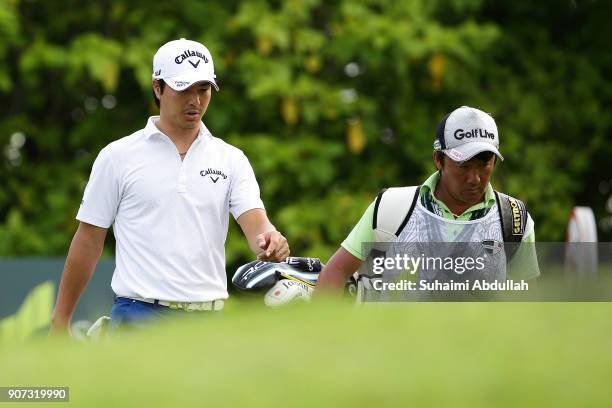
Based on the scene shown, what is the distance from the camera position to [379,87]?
50.1 ft

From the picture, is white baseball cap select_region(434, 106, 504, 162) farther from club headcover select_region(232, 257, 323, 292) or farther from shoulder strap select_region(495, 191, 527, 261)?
club headcover select_region(232, 257, 323, 292)

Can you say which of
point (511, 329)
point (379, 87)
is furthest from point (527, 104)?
point (511, 329)

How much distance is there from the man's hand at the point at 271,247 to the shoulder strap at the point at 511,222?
0.95 m

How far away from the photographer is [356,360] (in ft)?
15.9

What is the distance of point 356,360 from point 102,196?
2018mm

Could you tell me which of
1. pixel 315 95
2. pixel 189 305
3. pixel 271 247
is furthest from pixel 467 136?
pixel 315 95

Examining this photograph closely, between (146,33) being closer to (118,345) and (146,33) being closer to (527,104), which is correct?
(527,104)

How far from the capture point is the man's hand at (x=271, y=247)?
A: 6.10 metres

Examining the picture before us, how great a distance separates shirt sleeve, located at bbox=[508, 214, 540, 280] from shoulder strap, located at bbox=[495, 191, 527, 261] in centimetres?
3

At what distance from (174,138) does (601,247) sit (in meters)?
2.30

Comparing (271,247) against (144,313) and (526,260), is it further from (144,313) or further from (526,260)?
(526,260)

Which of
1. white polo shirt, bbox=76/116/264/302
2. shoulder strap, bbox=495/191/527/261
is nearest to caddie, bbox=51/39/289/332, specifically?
white polo shirt, bbox=76/116/264/302

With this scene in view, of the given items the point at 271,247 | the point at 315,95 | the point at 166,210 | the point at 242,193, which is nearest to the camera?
the point at 271,247

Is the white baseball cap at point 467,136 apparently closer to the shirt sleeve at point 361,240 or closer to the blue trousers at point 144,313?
the shirt sleeve at point 361,240
